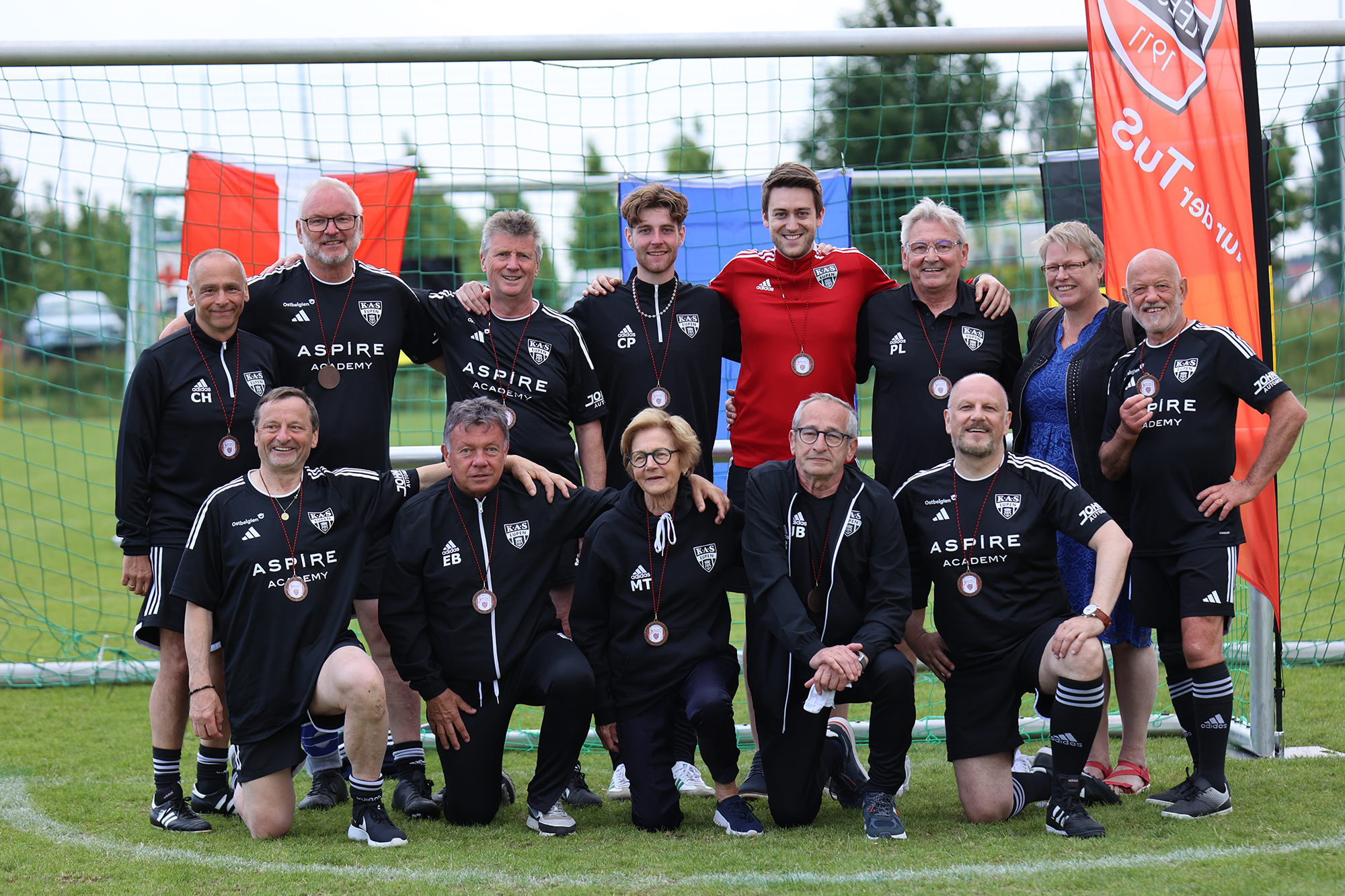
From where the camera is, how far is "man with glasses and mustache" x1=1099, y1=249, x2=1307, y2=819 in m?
4.17

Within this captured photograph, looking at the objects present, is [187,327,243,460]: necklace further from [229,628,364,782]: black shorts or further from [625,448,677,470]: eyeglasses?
[625,448,677,470]: eyeglasses

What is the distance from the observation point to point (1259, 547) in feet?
15.4

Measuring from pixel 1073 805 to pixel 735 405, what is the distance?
6.63ft

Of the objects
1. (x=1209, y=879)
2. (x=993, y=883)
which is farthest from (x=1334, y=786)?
(x=993, y=883)

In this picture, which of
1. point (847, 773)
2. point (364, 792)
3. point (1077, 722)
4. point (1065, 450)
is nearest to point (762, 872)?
point (847, 773)

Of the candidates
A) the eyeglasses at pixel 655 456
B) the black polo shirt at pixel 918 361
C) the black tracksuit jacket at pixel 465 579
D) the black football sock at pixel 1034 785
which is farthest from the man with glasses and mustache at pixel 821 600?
the black tracksuit jacket at pixel 465 579

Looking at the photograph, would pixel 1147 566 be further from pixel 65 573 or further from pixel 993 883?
pixel 65 573

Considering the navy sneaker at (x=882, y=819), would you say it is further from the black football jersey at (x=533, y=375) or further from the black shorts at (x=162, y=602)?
the black shorts at (x=162, y=602)

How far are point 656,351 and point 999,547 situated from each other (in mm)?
1580

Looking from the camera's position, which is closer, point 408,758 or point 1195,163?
point 408,758

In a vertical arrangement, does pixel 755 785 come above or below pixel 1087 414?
below

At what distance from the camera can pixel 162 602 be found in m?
4.35

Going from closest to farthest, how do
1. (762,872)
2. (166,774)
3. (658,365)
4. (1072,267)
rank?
(762,872)
(166,774)
(1072,267)
(658,365)

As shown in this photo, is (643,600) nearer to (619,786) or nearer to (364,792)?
(619,786)
